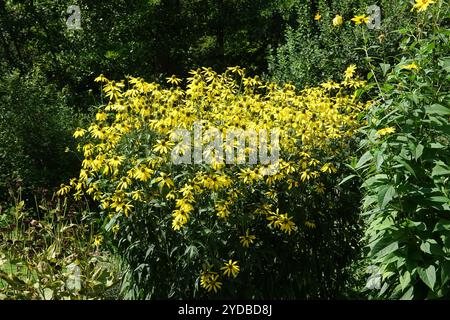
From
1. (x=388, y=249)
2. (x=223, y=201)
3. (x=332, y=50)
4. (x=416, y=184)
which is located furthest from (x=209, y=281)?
(x=332, y=50)

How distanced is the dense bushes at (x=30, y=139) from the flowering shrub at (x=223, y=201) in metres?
2.61

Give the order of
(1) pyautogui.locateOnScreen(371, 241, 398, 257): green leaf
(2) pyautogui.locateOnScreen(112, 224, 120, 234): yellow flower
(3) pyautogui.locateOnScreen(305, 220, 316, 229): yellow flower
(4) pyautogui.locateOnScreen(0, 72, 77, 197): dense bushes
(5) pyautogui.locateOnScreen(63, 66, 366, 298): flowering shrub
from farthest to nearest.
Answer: (4) pyautogui.locateOnScreen(0, 72, 77, 197): dense bushes → (3) pyautogui.locateOnScreen(305, 220, 316, 229): yellow flower → (2) pyautogui.locateOnScreen(112, 224, 120, 234): yellow flower → (5) pyautogui.locateOnScreen(63, 66, 366, 298): flowering shrub → (1) pyautogui.locateOnScreen(371, 241, 398, 257): green leaf

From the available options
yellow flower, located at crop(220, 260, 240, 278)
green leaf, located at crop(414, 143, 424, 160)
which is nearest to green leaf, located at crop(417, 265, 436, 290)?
green leaf, located at crop(414, 143, 424, 160)

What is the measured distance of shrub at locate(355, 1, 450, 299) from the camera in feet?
8.27

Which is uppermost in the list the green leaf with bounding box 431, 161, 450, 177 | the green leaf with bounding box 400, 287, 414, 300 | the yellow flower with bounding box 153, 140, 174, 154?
the yellow flower with bounding box 153, 140, 174, 154

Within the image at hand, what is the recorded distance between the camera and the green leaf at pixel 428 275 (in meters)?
2.47

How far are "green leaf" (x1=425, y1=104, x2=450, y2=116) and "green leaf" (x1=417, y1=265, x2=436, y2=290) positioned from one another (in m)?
0.65

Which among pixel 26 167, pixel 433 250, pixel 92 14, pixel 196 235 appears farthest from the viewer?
pixel 92 14

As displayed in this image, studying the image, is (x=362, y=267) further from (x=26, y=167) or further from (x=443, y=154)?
(x=26, y=167)

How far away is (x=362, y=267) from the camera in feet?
13.6

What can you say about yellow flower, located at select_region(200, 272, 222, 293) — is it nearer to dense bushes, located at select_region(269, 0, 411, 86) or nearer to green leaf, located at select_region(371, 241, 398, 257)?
green leaf, located at select_region(371, 241, 398, 257)

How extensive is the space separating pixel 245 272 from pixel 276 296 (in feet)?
0.90
